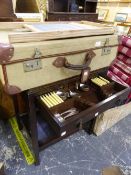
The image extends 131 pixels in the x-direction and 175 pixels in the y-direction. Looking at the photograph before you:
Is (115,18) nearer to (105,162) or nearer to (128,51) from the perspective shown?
(128,51)

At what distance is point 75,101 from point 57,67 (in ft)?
0.93

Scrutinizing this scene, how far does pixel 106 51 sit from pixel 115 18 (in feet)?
8.98

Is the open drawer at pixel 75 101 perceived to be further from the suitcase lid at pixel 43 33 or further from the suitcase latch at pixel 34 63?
the suitcase lid at pixel 43 33

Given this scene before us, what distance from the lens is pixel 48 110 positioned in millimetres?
731

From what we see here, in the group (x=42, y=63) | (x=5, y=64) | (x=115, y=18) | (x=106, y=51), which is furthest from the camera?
(x=115, y=18)

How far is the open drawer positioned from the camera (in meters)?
0.73

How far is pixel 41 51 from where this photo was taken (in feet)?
2.07

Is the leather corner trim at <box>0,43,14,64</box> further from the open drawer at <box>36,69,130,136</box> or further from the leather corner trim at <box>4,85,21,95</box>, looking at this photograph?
the open drawer at <box>36,69,130,136</box>

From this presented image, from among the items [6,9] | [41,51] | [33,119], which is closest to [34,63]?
[41,51]

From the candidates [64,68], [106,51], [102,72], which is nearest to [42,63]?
[64,68]

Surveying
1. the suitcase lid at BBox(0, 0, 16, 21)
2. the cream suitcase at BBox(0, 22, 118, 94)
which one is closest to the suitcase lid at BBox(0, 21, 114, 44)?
the cream suitcase at BBox(0, 22, 118, 94)

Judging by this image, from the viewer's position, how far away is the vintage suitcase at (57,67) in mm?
600

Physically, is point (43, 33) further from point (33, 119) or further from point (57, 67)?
point (33, 119)

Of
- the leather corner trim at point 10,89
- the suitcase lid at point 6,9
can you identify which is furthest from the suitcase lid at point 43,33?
the suitcase lid at point 6,9
